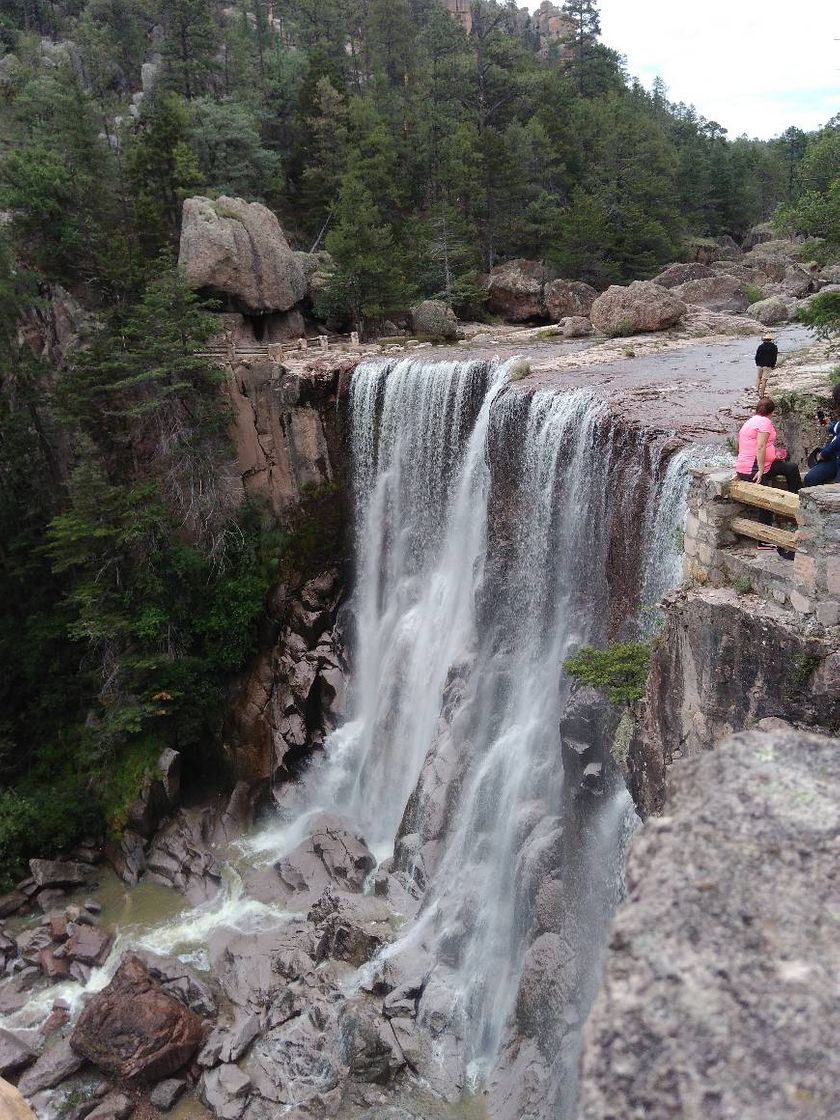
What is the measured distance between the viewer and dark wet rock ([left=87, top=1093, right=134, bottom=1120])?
11.4 metres

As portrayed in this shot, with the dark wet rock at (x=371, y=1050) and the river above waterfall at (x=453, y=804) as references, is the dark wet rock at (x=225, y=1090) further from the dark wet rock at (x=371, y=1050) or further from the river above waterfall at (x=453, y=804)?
the dark wet rock at (x=371, y=1050)

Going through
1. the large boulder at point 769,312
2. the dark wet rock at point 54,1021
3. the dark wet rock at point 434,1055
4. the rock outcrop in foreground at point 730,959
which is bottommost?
the dark wet rock at point 54,1021

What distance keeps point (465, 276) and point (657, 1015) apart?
2914 centimetres

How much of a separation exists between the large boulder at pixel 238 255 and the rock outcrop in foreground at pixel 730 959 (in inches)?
957

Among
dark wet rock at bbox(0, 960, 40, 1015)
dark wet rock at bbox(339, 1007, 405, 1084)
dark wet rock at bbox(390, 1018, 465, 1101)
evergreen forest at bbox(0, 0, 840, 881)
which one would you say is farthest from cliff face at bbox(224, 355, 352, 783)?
dark wet rock at bbox(390, 1018, 465, 1101)

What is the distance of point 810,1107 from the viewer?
2.21 m

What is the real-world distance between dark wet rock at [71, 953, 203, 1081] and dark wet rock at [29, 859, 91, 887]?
424 cm

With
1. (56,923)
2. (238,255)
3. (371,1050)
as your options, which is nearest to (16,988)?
(56,923)

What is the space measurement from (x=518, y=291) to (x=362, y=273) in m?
→ 7.17

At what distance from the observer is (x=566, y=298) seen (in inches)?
1128

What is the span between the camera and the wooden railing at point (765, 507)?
6.74 m

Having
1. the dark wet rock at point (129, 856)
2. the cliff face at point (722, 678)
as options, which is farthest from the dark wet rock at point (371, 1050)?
the dark wet rock at point (129, 856)

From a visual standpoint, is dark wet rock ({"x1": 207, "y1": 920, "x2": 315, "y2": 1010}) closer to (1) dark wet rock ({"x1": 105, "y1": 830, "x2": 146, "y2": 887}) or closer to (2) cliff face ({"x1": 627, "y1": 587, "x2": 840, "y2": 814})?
(1) dark wet rock ({"x1": 105, "y1": 830, "x2": 146, "y2": 887})

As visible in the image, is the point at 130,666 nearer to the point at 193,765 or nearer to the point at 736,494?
the point at 193,765
